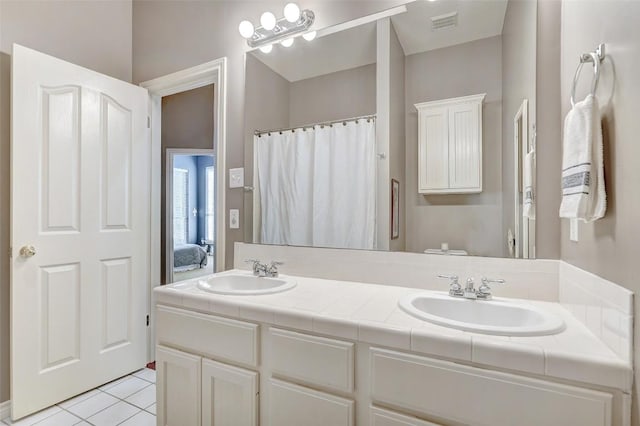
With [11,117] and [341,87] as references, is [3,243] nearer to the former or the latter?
[11,117]

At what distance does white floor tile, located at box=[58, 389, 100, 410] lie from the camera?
6.31 feet

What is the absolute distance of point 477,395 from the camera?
874 mm

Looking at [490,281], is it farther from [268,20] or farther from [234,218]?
[268,20]

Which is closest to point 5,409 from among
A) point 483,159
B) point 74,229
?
point 74,229

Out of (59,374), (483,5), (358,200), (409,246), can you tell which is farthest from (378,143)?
(59,374)

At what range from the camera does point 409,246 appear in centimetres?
154

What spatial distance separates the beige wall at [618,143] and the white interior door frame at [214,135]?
5.97 ft

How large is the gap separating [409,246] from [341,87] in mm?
919

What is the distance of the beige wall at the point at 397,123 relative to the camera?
157cm

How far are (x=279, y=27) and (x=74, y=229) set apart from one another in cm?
173

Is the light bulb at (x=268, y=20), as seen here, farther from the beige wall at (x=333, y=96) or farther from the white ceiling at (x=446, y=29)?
the white ceiling at (x=446, y=29)

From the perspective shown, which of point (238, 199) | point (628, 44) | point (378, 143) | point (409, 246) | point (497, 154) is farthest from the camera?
point (238, 199)

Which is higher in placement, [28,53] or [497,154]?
[28,53]

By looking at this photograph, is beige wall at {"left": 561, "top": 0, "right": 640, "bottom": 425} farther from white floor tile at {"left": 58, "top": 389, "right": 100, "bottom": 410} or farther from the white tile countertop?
white floor tile at {"left": 58, "top": 389, "right": 100, "bottom": 410}
